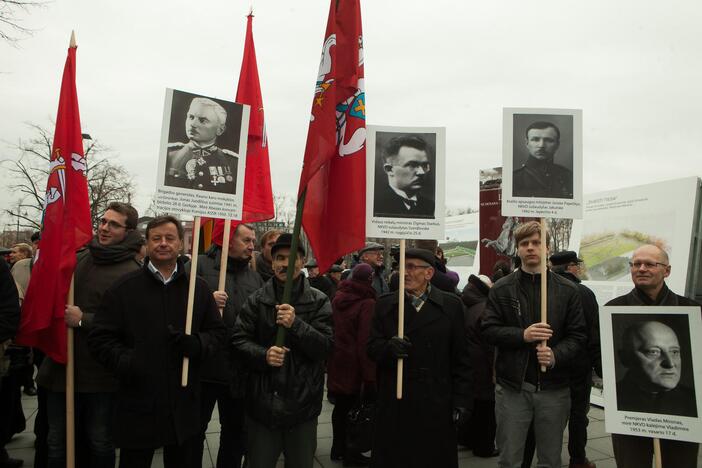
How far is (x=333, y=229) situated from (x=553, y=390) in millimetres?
1969

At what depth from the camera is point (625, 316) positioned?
3.40 meters

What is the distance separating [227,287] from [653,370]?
10.8ft

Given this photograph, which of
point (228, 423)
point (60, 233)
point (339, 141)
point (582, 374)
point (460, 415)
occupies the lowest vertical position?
point (228, 423)

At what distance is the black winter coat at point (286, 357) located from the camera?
3617mm

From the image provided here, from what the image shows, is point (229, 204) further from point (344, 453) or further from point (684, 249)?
point (684, 249)

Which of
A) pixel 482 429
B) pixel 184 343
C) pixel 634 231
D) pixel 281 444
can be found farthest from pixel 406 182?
pixel 634 231

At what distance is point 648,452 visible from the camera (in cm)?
350

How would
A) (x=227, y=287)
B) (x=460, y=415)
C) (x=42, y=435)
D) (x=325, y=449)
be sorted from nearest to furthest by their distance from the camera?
(x=460, y=415), (x=42, y=435), (x=227, y=287), (x=325, y=449)

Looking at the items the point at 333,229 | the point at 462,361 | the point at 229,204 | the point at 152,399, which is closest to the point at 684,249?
the point at 462,361

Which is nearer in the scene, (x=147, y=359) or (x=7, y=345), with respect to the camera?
(x=147, y=359)

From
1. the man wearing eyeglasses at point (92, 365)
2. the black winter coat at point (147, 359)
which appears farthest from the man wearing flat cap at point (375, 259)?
the black winter coat at point (147, 359)

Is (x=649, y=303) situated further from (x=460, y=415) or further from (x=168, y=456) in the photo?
(x=168, y=456)

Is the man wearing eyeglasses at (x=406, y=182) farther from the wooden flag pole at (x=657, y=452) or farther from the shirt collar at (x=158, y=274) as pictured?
the wooden flag pole at (x=657, y=452)

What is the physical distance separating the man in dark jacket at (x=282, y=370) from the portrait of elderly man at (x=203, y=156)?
838 mm
